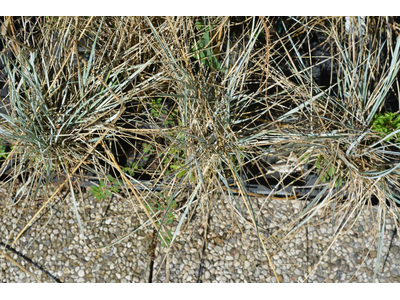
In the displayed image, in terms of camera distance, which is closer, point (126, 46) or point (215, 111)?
point (215, 111)

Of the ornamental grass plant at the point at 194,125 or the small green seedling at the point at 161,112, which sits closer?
the ornamental grass plant at the point at 194,125

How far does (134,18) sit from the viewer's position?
1713 mm

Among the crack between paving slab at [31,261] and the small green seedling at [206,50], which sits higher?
the small green seedling at [206,50]

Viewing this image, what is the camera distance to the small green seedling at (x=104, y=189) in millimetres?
1730

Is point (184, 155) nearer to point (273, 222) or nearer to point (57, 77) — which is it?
point (273, 222)

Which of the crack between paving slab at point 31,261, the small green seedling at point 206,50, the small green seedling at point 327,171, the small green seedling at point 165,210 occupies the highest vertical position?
the small green seedling at point 206,50

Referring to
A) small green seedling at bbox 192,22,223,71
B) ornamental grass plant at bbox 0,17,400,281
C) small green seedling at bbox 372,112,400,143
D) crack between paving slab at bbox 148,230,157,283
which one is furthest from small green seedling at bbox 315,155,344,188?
crack between paving slab at bbox 148,230,157,283

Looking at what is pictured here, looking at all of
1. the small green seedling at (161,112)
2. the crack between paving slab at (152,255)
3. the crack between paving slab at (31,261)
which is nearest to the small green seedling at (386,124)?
the small green seedling at (161,112)

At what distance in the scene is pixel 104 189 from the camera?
1.75 meters

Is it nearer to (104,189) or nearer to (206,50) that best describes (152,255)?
(104,189)

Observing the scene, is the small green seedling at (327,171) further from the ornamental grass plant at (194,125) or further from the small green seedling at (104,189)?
the small green seedling at (104,189)

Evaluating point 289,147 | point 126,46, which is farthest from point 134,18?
point 289,147

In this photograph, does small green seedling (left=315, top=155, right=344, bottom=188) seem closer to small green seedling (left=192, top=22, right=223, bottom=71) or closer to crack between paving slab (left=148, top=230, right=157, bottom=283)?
small green seedling (left=192, top=22, right=223, bottom=71)

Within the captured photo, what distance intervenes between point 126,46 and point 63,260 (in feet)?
3.17
